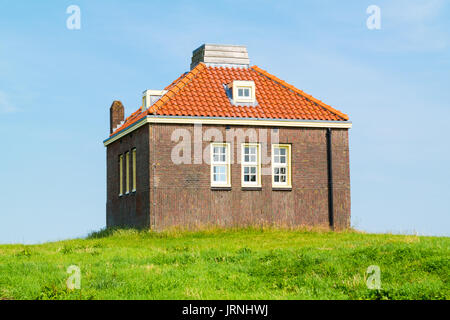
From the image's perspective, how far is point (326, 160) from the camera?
29859 mm

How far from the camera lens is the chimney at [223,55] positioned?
32.4m

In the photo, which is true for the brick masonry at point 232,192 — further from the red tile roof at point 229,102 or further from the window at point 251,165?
the red tile roof at point 229,102

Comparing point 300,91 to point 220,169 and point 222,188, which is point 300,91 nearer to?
point 220,169

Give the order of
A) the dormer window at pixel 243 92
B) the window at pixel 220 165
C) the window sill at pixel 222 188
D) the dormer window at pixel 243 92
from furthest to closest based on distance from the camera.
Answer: the dormer window at pixel 243 92, the dormer window at pixel 243 92, the window at pixel 220 165, the window sill at pixel 222 188

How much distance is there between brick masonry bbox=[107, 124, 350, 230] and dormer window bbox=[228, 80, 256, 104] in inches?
70.7

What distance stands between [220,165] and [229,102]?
125 inches

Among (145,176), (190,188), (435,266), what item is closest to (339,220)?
(190,188)

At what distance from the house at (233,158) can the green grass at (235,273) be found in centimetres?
731

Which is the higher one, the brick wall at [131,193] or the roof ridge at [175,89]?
the roof ridge at [175,89]

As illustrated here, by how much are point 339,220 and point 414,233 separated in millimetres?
3890

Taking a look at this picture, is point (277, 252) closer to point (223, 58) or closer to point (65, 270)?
point (65, 270)

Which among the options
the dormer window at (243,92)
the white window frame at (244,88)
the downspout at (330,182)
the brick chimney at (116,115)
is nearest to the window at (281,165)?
the downspout at (330,182)

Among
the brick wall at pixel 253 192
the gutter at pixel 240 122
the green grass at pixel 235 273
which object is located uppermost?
the gutter at pixel 240 122
